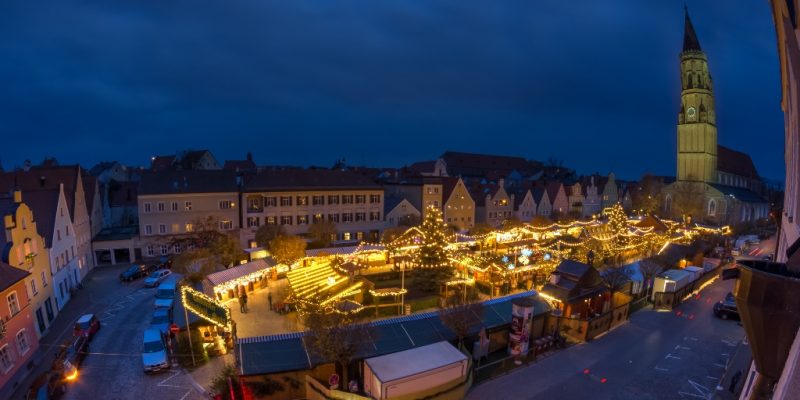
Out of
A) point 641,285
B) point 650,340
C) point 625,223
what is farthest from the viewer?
point 625,223

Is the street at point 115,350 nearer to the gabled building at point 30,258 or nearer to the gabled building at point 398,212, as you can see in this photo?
the gabled building at point 30,258

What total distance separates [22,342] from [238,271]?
10.4 m

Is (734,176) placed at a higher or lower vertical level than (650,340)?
higher

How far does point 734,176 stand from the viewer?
8362 cm

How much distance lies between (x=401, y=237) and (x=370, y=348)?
50.0ft

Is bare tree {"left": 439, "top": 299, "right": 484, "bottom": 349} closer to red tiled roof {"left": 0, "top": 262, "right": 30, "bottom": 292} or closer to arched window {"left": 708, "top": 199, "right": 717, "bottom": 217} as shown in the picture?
red tiled roof {"left": 0, "top": 262, "right": 30, "bottom": 292}

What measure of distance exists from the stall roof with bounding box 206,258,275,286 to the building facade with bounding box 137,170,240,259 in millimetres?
13364

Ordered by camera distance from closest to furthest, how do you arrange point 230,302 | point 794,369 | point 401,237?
point 794,369
point 230,302
point 401,237

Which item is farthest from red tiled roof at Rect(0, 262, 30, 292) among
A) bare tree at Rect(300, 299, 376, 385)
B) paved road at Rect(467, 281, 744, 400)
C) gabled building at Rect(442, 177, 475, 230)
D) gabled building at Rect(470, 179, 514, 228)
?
gabled building at Rect(470, 179, 514, 228)

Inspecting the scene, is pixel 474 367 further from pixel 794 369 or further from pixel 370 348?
pixel 794 369

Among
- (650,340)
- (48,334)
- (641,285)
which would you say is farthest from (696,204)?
(48,334)

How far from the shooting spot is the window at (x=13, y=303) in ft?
58.5

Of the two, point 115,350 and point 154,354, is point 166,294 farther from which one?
point 154,354

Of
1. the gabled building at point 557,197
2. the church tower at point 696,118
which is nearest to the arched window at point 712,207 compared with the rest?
the church tower at point 696,118
